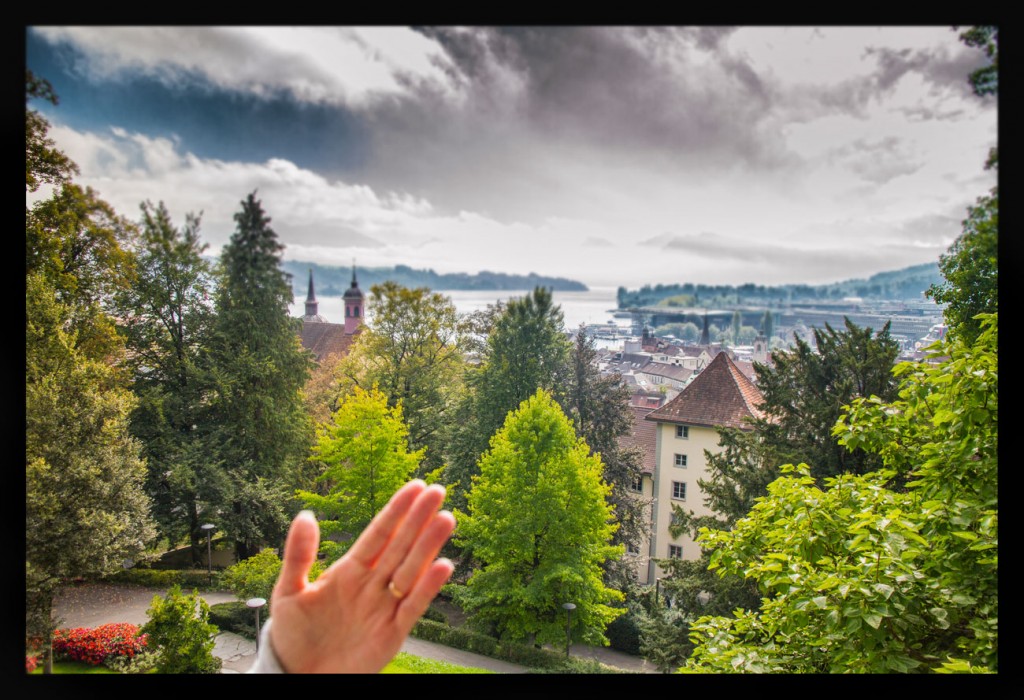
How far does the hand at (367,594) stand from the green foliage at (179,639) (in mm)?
3106

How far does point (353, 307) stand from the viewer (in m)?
4.14

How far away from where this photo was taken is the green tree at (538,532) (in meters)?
3.98

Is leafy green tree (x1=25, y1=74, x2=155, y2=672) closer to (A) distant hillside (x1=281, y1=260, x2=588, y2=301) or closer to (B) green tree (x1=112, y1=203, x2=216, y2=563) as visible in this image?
(B) green tree (x1=112, y1=203, x2=216, y2=563)

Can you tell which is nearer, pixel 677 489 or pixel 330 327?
pixel 330 327

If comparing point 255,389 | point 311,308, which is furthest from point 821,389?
point 255,389

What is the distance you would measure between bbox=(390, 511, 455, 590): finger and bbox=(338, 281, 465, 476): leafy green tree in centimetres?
318

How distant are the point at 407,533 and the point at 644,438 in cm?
376

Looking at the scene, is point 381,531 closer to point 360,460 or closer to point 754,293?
point 360,460

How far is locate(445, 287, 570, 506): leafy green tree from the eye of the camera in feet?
13.6

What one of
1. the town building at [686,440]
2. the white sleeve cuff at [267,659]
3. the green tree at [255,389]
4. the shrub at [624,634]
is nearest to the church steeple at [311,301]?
the green tree at [255,389]

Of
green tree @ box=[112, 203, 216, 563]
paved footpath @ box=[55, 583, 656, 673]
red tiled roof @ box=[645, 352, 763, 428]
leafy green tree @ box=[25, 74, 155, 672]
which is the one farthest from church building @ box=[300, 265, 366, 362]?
red tiled roof @ box=[645, 352, 763, 428]

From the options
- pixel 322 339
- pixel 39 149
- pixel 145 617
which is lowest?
pixel 145 617
